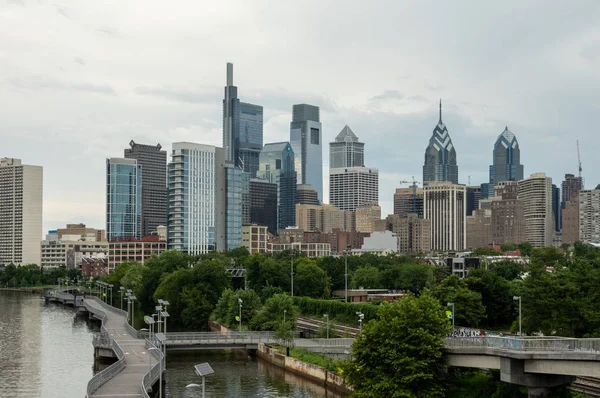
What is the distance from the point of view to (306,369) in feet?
255

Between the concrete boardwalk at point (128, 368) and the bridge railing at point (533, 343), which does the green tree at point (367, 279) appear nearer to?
the concrete boardwalk at point (128, 368)

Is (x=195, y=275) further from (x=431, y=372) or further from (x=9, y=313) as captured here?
(x=431, y=372)

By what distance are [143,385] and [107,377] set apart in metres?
5.88

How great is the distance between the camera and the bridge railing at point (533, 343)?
5172 centimetres

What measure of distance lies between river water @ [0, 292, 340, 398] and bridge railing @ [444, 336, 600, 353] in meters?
15.9

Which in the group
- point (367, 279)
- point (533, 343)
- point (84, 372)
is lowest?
point (84, 372)

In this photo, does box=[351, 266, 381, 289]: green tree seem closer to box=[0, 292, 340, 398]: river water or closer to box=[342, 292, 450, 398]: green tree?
box=[0, 292, 340, 398]: river water

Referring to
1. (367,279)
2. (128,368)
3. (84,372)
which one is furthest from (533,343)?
(367,279)

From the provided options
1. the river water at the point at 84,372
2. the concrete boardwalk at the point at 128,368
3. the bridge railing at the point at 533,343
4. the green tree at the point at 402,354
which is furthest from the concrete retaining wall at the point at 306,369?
the bridge railing at the point at 533,343

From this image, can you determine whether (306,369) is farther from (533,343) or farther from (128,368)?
(533,343)

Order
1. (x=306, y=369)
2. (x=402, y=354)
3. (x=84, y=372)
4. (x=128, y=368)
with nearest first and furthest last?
(x=402, y=354) → (x=128, y=368) → (x=306, y=369) → (x=84, y=372)

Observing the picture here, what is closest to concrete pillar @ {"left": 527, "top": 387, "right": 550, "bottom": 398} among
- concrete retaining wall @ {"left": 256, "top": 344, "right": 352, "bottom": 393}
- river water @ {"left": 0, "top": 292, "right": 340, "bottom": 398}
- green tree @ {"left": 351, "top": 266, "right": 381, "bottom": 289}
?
concrete retaining wall @ {"left": 256, "top": 344, "right": 352, "bottom": 393}

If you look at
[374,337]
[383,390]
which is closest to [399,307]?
[374,337]

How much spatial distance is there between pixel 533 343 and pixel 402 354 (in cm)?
919
